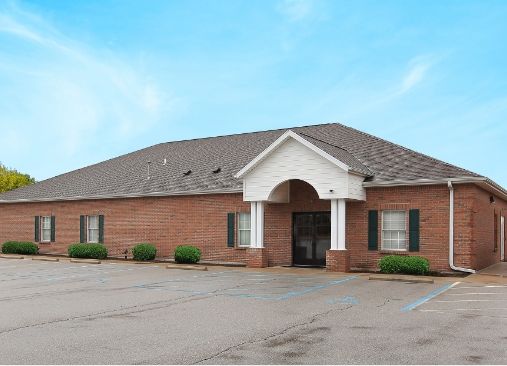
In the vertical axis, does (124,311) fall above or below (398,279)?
above

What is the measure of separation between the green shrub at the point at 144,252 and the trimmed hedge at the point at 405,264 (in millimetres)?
11855

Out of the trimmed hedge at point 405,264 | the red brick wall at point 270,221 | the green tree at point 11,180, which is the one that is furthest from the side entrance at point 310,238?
the green tree at point 11,180

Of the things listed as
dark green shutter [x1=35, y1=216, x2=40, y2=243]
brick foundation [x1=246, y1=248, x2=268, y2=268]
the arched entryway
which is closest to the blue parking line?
the arched entryway

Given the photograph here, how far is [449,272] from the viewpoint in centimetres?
2028

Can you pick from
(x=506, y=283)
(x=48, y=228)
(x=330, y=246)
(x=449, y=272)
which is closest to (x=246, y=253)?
(x=330, y=246)

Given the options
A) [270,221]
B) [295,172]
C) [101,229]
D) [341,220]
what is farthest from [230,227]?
[101,229]

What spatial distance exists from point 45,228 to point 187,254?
40.5 ft

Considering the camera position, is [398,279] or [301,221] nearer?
[398,279]

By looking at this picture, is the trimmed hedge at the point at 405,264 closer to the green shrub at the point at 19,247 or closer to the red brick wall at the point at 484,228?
the red brick wall at the point at 484,228

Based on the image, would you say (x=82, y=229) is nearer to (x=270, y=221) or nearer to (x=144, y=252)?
(x=144, y=252)

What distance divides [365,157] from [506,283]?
877 centimetres

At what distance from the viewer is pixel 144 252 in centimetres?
2731

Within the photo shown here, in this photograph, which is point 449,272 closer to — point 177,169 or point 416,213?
point 416,213

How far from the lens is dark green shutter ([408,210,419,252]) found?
20.9m
